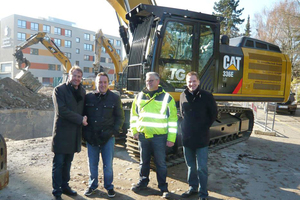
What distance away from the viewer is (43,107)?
14.7 metres

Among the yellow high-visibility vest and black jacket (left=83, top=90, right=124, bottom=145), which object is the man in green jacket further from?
black jacket (left=83, top=90, right=124, bottom=145)

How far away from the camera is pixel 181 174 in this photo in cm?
474

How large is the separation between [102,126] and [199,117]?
1382 mm

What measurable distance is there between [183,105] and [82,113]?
148 centimetres

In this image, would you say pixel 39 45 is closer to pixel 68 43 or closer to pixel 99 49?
pixel 68 43

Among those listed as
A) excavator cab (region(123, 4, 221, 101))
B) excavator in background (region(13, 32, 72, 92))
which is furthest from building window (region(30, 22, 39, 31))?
excavator cab (region(123, 4, 221, 101))

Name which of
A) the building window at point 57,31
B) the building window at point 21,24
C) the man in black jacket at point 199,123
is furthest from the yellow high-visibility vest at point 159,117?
the building window at point 57,31

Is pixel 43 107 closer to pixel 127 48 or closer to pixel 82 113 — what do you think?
pixel 127 48

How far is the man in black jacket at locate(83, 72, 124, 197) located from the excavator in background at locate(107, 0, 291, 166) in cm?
78

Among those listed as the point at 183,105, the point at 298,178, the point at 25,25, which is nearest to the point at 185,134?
the point at 183,105

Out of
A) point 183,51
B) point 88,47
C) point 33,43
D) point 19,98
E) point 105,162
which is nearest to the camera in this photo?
point 105,162

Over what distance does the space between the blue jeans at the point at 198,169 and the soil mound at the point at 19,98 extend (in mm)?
12056

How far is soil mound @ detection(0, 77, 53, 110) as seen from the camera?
13.4 metres

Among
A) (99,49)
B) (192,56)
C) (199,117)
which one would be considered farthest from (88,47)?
(199,117)
